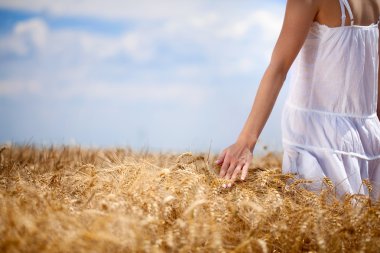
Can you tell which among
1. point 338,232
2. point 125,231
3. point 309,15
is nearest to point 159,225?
point 125,231

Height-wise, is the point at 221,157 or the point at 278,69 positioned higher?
the point at 278,69

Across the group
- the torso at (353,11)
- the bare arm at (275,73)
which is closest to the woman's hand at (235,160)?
the bare arm at (275,73)

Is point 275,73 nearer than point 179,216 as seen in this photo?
No

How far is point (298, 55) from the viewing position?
101 inches

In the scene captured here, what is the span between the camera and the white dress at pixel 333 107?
245 centimetres

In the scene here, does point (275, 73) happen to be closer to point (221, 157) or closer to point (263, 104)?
point (263, 104)

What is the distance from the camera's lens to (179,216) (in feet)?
6.42

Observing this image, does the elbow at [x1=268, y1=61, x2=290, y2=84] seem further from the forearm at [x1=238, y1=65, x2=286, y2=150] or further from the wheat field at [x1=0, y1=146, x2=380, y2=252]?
the wheat field at [x1=0, y1=146, x2=380, y2=252]

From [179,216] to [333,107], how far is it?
1051 mm

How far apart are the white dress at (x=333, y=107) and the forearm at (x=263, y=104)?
256 mm

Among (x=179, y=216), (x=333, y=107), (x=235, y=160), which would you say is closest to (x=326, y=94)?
(x=333, y=107)

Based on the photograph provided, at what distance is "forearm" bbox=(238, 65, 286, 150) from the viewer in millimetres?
2326

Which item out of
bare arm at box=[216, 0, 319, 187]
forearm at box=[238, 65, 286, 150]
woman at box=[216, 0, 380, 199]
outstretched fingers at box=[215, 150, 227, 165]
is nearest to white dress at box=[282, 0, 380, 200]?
woman at box=[216, 0, 380, 199]

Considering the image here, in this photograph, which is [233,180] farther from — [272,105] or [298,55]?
[298,55]
